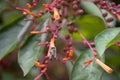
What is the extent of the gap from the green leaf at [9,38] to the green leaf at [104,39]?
14.5 inches

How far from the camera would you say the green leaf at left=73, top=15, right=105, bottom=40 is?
153 cm

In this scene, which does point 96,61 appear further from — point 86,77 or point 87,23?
point 87,23

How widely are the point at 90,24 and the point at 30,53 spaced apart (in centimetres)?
46

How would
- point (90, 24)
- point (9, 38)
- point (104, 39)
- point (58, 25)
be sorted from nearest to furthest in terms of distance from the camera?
point (104, 39)
point (58, 25)
point (9, 38)
point (90, 24)

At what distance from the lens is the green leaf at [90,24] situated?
1.53 meters

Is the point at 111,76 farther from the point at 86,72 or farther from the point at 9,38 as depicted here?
the point at 9,38

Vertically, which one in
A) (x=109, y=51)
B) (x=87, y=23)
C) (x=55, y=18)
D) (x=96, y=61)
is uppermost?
(x=55, y=18)

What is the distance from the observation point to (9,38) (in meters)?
1.44

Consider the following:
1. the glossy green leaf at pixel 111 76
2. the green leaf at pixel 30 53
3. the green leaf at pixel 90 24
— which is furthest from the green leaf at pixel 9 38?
the glossy green leaf at pixel 111 76

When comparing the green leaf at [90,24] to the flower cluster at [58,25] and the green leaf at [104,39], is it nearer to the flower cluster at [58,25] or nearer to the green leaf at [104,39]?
the flower cluster at [58,25]

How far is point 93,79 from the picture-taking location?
117cm

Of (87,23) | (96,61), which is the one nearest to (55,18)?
(96,61)

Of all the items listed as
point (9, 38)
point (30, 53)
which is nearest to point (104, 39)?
point (30, 53)

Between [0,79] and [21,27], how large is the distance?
344 millimetres
